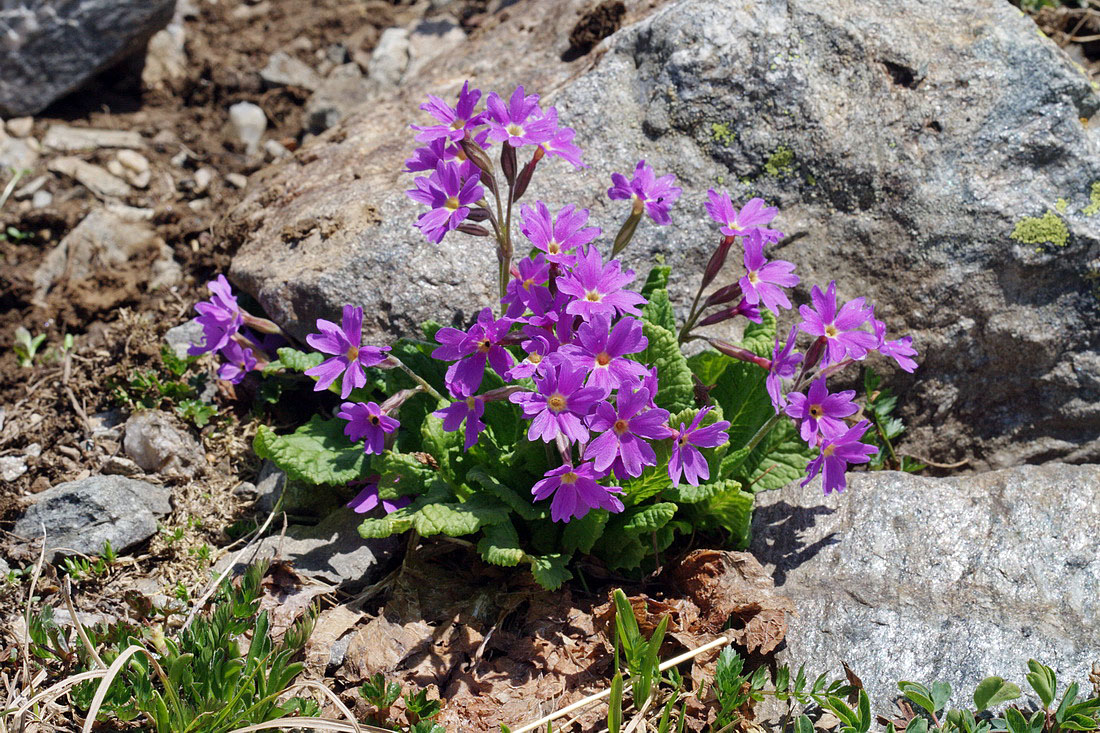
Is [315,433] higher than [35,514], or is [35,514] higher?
Result: [315,433]

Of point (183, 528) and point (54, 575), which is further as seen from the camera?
point (183, 528)

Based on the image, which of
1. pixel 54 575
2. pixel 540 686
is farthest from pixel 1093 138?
pixel 54 575

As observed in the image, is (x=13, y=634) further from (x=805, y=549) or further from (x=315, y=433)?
(x=805, y=549)

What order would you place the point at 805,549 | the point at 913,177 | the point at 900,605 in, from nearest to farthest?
the point at 900,605 < the point at 805,549 < the point at 913,177

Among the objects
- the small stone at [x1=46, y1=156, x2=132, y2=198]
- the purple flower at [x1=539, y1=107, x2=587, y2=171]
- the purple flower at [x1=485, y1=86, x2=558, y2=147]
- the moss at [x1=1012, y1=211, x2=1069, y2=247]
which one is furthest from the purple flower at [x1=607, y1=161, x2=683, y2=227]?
the small stone at [x1=46, y1=156, x2=132, y2=198]

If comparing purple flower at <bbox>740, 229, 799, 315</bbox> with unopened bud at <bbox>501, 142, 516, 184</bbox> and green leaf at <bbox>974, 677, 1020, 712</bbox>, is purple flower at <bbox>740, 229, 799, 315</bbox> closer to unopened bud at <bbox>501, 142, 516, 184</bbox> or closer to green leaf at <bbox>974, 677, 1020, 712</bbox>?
unopened bud at <bbox>501, 142, 516, 184</bbox>

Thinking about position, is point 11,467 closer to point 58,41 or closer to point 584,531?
point 584,531

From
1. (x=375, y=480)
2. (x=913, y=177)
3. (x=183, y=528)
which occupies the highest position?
(x=913, y=177)
